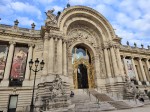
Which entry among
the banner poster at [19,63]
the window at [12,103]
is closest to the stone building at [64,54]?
the banner poster at [19,63]

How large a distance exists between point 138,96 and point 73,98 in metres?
8.41

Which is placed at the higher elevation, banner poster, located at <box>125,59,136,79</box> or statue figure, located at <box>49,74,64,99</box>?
banner poster, located at <box>125,59,136,79</box>

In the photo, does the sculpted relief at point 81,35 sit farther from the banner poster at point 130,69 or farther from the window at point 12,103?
the window at point 12,103

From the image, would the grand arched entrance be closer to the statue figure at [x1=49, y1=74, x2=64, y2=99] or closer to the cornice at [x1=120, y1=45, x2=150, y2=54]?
the statue figure at [x1=49, y1=74, x2=64, y2=99]

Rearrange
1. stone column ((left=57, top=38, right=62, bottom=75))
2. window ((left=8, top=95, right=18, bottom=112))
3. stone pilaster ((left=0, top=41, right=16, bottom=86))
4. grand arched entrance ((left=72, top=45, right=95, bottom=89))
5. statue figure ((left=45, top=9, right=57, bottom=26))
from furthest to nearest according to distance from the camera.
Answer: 1. grand arched entrance ((left=72, top=45, right=95, bottom=89))
2. statue figure ((left=45, top=9, right=57, bottom=26))
3. stone pilaster ((left=0, top=41, right=16, bottom=86))
4. stone column ((left=57, top=38, right=62, bottom=75))
5. window ((left=8, top=95, right=18, bottom=112))

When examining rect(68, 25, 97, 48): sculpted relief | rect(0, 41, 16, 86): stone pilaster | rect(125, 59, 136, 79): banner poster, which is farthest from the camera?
rect(125, 59, 136, 79): banner poster

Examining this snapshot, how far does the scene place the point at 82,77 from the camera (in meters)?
19.8

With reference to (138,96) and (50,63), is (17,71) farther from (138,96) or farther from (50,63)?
(138,96)

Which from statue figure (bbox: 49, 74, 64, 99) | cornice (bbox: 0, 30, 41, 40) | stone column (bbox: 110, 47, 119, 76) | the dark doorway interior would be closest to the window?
statue figure (bbox: 49, 74, 64, 99)

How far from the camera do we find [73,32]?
2089 cm

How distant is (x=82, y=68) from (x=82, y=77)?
141cm

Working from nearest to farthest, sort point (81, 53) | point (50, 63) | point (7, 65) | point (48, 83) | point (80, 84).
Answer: point (48, 83) → point (50, 63) → point (7, 65) → point (80, 84) → point (81, 53)

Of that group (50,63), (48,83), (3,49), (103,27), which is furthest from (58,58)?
(103,27)

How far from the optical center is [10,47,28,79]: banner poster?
16.9m
